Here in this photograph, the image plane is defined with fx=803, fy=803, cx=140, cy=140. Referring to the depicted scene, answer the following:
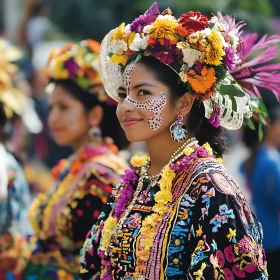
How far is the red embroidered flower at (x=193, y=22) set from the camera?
3473 mm

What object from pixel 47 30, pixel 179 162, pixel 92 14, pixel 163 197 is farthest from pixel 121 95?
pixel 47 30

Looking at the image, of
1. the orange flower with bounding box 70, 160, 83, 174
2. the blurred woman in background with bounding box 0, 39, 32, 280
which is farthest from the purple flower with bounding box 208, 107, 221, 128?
the blurred woman in background with bounding box 0, 39, 32, 280

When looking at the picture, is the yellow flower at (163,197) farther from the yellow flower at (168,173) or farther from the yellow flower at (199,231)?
the yellow flower at (199,231)

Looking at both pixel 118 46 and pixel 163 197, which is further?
pixel 118 46

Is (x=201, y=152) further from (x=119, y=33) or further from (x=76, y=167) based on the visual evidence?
(x=76, y=167)

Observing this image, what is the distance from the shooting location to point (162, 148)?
3562 millimetres

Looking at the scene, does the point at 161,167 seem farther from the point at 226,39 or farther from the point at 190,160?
the point at 226,39

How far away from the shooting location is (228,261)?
3129 mm

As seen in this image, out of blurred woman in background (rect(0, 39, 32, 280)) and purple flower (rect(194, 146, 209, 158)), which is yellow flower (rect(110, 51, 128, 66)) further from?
blurred woman in background (rect(0, 39, 32, 280))

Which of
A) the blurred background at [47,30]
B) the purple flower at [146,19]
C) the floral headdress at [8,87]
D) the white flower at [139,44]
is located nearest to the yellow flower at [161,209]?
the white flower at [139,44]

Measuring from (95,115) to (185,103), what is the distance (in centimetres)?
187

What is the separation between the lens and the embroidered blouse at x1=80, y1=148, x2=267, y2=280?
3.13 meters

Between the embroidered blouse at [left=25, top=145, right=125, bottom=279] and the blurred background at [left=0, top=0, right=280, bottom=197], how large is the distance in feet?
10.2

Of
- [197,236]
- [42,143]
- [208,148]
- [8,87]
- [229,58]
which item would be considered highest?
[42,143]
